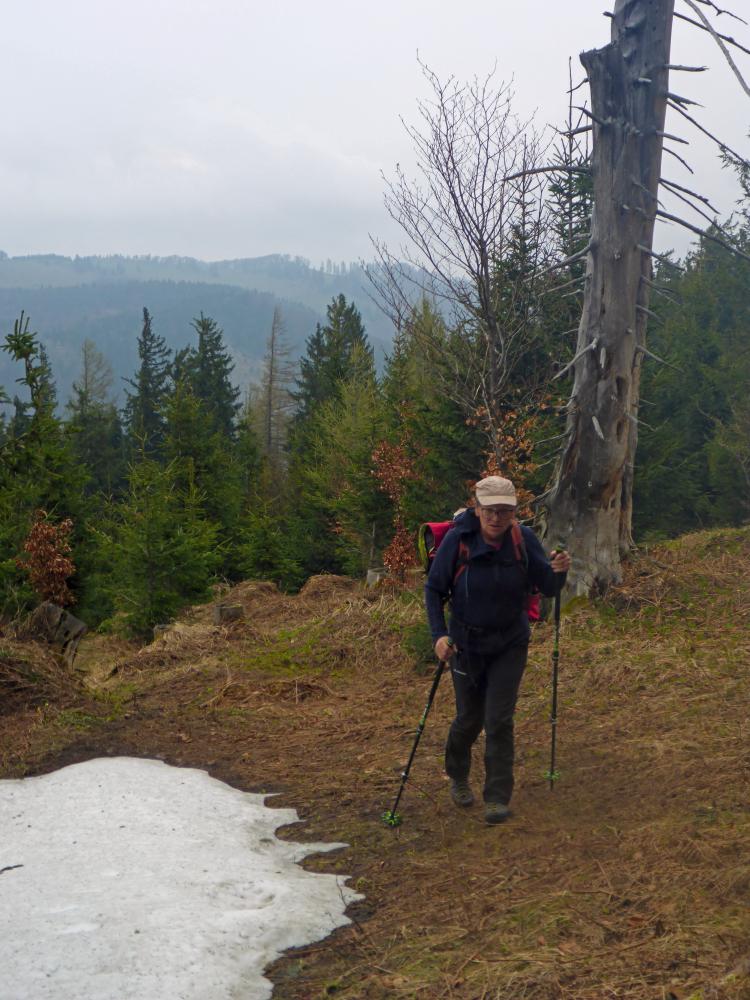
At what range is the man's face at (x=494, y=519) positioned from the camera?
225 inches

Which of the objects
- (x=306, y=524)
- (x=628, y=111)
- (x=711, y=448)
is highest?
(x=628, y=111)

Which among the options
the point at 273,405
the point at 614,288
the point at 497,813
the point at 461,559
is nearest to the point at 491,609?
the point at 461,559

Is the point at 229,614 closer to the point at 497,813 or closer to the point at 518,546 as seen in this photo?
the point at 497,813

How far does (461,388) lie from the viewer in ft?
56.3

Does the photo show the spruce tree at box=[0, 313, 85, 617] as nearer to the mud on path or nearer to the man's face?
the mud on path

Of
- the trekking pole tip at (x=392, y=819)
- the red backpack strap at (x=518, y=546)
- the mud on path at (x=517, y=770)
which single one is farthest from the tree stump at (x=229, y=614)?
the red backpack strap at (x=518, y=546)

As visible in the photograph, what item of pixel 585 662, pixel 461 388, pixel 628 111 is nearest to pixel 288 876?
pixel 585 662

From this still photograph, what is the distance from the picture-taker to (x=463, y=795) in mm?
6305

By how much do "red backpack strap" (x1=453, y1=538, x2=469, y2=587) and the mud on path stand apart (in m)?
1.62

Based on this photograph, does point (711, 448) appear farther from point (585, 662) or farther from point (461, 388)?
point (585, 662)

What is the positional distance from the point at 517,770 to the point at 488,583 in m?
1.88

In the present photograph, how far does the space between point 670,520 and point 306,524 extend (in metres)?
14.7

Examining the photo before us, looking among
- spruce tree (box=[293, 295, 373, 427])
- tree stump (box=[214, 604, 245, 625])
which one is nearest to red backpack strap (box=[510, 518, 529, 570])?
tree stump (box=[214, 604, 245, 625])

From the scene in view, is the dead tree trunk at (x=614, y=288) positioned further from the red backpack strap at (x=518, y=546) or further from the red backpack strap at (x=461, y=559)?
the red backpack strap at (x=461, y=559)
